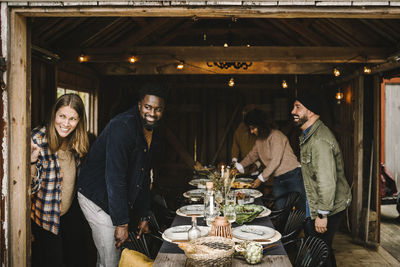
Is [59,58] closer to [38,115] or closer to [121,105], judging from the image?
[38,115]

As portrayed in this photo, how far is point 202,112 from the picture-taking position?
946cm

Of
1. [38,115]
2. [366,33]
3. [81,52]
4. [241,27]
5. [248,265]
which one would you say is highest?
[241,27]

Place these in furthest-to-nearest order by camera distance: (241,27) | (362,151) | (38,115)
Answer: (241,27)
(362,151)
(38,115)

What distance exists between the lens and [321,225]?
3.38 m

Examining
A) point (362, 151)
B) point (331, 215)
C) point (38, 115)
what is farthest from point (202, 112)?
point (331, 215)

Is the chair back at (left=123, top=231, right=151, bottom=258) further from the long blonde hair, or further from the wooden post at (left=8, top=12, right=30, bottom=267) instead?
the long blonde hair

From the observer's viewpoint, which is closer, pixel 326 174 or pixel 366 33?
pixel 326 174

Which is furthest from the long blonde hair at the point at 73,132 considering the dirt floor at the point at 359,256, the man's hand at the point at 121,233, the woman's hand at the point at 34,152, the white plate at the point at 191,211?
the dirt floor at the point at 359,256

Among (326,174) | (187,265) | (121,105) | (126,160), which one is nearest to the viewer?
(187,265)

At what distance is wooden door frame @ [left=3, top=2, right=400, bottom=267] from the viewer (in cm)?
221

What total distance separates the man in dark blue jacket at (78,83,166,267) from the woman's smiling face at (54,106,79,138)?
269mm

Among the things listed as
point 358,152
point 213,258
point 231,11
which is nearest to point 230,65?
point 358,152

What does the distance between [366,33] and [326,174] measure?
320cm

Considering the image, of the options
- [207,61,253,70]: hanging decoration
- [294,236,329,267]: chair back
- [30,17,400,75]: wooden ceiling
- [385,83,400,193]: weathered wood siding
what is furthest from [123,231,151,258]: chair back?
[385,83,400,193]: weathered wood siding
